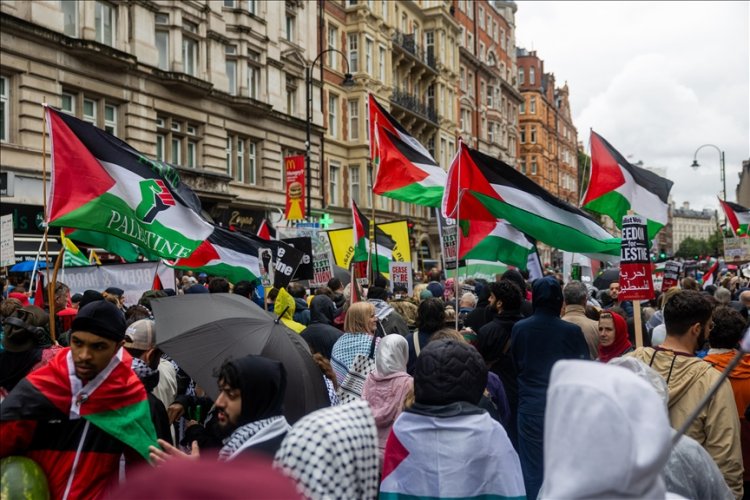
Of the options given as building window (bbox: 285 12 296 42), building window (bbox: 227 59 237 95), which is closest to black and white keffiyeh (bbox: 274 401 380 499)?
building window (bbox: 227 59 237 95)

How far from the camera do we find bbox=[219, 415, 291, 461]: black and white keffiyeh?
296cm

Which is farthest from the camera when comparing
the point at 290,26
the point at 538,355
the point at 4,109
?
the point at 290,26

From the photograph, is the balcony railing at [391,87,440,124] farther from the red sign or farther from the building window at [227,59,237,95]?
the red sign

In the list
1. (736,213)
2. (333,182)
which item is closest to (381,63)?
(333,182)

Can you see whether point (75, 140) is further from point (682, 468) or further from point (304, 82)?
point (304, 82)

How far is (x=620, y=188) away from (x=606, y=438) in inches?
342

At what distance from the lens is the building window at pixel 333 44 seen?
123ft

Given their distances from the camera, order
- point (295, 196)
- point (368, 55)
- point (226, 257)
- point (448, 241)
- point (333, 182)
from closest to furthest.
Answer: point (226, 257)
point (448, 241)
point (295, 196)
point (333, 182)
point (368, 55)

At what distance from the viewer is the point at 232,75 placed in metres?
29.1

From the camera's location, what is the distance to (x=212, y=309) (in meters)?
4.82

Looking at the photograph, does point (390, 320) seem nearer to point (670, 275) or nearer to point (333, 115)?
point (670, 275)

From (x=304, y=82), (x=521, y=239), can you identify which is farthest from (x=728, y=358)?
(x=304, y=82)

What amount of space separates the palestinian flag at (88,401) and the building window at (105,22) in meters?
21.3

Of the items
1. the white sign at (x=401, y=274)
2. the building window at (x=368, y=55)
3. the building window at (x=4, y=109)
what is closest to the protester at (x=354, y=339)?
the white sign at (x=401, y=274)
